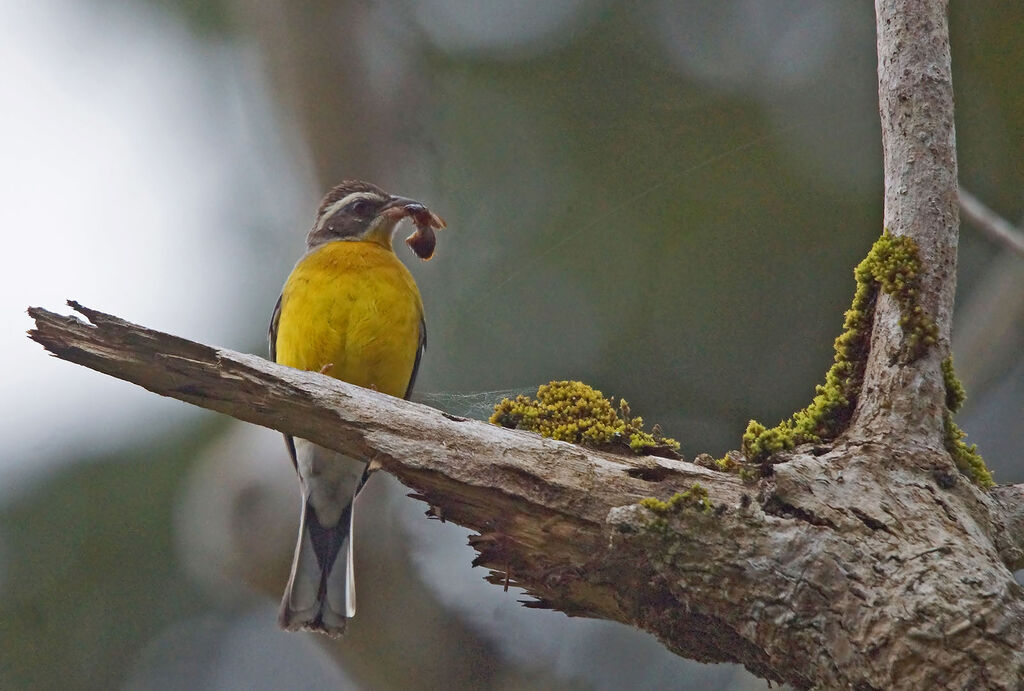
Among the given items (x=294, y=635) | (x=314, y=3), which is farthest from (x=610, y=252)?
(x=294, y=635)

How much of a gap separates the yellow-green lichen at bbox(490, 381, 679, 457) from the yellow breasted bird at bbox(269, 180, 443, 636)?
5.54ft

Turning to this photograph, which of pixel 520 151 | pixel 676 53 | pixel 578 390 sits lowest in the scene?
pixel 578 390

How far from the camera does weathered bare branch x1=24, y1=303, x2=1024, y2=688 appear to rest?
2.92 metres

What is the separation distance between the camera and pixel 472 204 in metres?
8.49

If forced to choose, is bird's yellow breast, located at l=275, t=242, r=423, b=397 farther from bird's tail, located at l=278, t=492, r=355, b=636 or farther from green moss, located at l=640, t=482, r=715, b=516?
green moss, located at l=640, t=482, r=715, b=516

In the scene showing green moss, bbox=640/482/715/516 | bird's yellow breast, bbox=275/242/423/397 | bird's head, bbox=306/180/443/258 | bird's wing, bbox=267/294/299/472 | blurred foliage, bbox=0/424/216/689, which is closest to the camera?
green moss, bbox=640/482/715/516

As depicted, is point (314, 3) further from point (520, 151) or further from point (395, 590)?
point (395, 590)

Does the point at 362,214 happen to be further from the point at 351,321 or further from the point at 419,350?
the point at 351,321

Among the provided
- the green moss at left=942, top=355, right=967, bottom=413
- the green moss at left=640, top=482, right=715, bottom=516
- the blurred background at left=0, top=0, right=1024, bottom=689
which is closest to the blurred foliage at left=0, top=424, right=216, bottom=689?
the blurred background at left=0, top=0, right=1024, bottom=689

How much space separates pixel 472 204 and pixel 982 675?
630 cm

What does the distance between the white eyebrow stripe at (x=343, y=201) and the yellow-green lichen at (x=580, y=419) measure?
278 cm

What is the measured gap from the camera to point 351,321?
5.66m

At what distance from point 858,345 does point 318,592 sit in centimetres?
342

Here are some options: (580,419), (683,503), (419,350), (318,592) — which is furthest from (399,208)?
(683,503)
